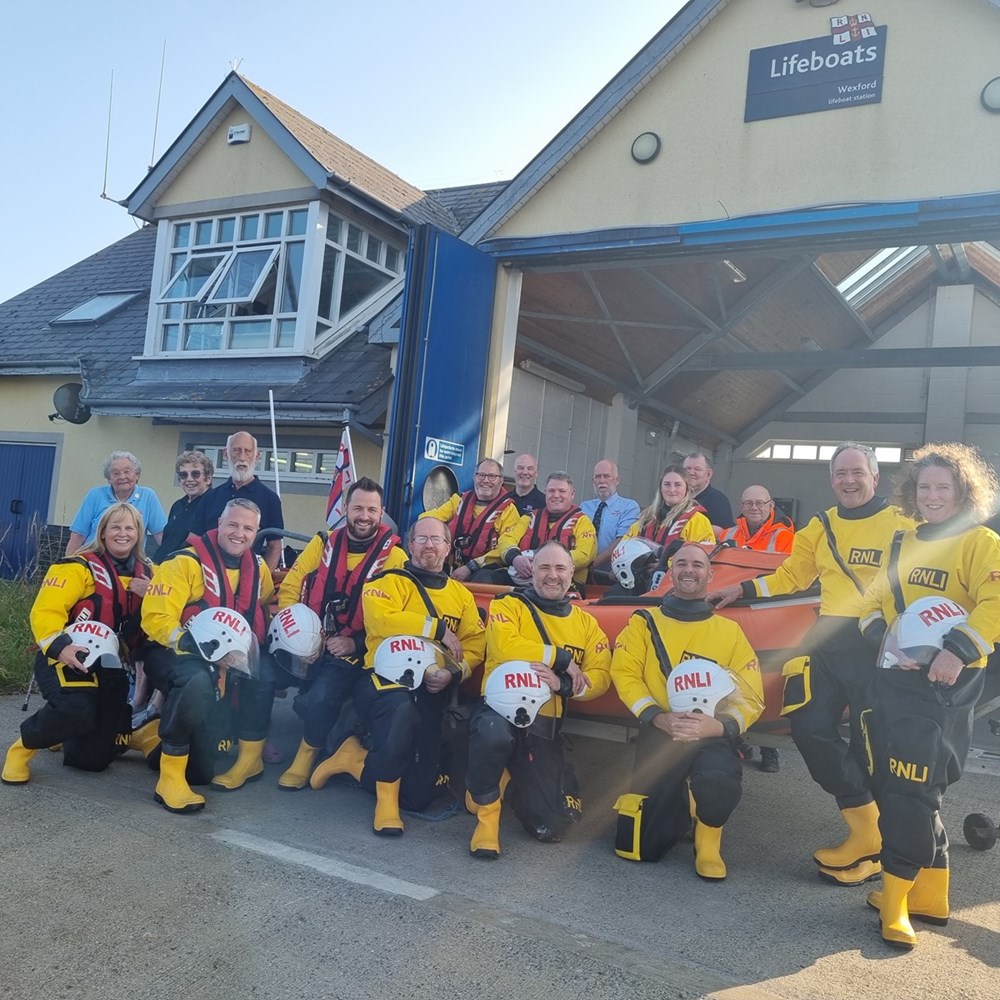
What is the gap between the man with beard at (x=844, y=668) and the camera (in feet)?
13.1

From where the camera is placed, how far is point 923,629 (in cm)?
348

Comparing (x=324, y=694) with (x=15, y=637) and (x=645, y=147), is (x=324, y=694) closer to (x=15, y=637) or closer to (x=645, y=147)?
(x=15, y=637)

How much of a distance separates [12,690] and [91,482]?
6453mm

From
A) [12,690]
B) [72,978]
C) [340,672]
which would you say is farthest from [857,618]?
[12,690]

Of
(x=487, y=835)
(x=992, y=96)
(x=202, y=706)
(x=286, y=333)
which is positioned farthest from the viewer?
(x=286, y=333)

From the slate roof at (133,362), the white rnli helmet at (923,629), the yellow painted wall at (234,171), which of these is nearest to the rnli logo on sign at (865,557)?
the white rnli helmet at (923,629)

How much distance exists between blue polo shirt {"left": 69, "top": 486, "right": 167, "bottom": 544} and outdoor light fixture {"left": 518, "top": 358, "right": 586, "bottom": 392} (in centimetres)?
667

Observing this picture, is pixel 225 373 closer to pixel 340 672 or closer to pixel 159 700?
pixel 159 700

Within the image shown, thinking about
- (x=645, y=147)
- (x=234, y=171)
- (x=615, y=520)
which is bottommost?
(x=615, y=520)

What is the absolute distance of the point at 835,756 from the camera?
396 cm

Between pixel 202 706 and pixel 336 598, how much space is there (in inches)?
34.2

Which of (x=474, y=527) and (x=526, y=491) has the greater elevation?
(x=526, y=491)

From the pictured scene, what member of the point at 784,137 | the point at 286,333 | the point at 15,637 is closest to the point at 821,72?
the point at 784,137

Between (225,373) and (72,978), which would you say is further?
(225,373)
